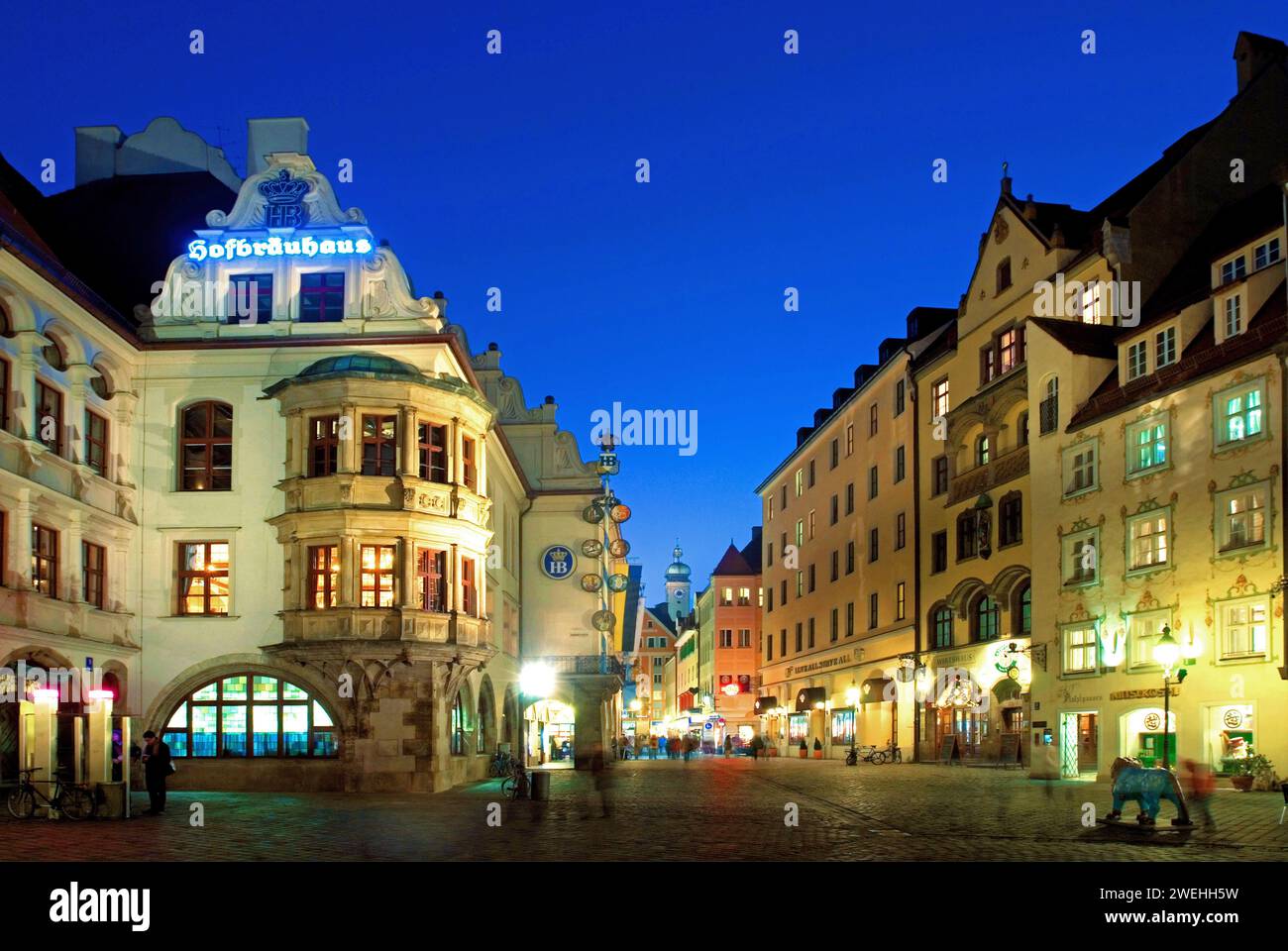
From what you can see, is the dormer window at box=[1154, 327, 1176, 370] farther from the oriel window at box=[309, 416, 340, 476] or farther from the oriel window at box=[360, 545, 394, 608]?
the oriel window at box=[309, 416, 340, 476]

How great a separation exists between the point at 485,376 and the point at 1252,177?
30205mm

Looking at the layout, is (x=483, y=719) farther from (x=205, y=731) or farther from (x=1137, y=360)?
(x=1137, y=360)

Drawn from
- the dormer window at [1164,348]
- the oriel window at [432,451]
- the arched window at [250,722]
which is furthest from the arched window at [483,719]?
the dormer window at [1164,348]

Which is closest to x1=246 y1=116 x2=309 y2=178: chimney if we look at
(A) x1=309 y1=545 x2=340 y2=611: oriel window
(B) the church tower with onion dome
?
(A) x1=309 y1=545 x2=340 y2=611: oriel window

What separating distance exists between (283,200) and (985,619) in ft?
99.6

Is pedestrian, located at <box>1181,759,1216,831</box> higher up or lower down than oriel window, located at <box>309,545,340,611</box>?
lower down

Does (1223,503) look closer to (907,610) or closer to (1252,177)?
(1252,177)

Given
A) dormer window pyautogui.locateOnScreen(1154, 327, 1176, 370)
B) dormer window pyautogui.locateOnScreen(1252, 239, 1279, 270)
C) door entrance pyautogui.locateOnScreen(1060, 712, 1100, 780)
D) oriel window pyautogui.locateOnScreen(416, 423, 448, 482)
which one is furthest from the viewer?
door entrance pyautogui.locateOnScreen(1060, 712, 1100, 780)

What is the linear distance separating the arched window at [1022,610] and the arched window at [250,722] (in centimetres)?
2554

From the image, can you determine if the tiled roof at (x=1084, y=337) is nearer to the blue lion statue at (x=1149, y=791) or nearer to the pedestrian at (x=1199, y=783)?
the pedestrian at (x=1199, y=783)

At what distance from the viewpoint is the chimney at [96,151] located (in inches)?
1897

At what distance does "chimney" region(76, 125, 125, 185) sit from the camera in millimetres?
48188

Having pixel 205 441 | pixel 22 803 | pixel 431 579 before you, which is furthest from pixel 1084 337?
pixel 22 803

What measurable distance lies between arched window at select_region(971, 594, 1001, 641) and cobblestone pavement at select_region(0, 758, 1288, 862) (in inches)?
688
